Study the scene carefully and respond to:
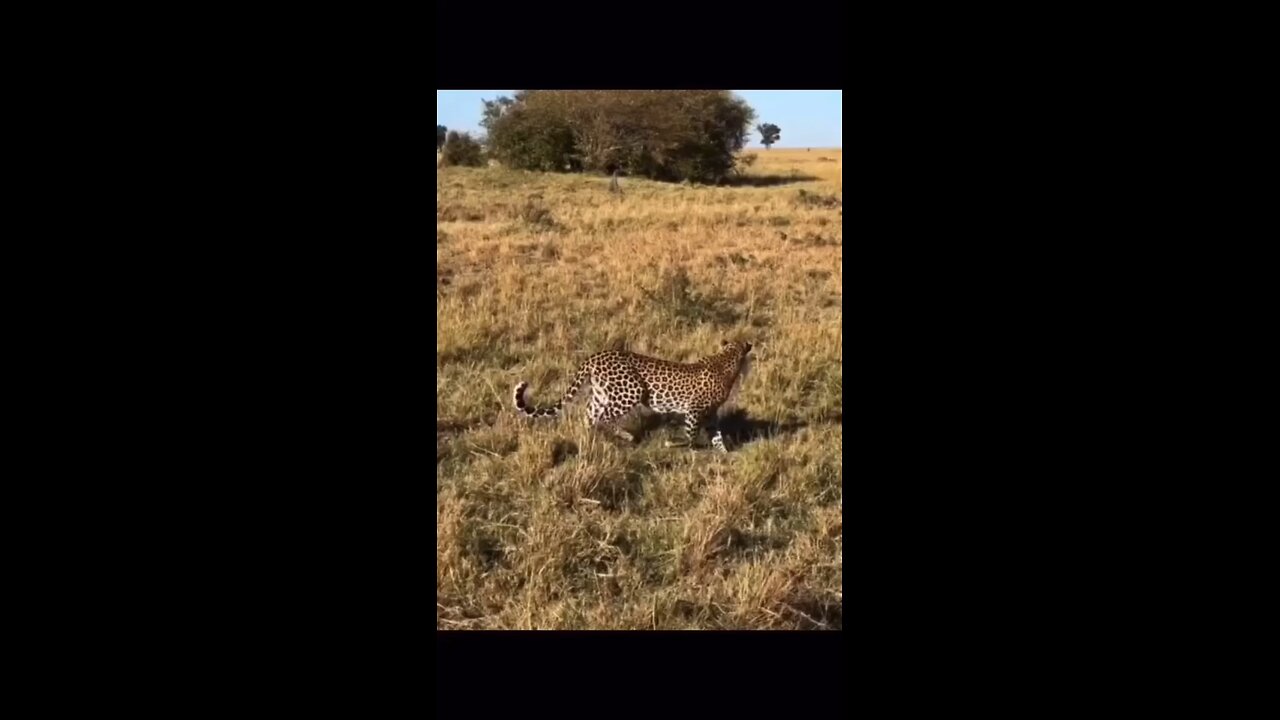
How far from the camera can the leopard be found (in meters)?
4.09

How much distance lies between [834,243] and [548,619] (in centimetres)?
385

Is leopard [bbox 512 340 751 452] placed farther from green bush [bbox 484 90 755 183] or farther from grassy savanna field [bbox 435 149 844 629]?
green bush [bbox 484 90 755 183]

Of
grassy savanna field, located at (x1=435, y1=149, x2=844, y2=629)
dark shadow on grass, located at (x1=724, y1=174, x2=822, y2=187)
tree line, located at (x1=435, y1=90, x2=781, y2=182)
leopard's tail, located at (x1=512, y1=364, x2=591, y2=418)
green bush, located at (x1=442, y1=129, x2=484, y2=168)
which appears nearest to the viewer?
grassy savanna field, located at (x1=435, y1=149, x2=844, y2=629)

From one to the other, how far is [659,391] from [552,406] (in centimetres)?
52

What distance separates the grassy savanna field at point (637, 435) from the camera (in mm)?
3025

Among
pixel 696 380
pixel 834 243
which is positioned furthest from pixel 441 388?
pixel 834 243

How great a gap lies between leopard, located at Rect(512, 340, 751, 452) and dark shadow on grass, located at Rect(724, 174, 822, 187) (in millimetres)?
3695

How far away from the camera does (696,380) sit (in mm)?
4121

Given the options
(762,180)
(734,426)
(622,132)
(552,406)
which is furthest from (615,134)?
(762,180)

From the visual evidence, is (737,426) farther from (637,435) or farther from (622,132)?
(622,132)

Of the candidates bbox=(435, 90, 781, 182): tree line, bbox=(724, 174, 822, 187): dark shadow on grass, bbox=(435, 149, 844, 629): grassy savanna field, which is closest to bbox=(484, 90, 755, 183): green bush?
bbox=(435, 90, 781, 182): tree line

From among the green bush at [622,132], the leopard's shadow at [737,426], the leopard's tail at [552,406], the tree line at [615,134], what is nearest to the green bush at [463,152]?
the tree line at [615,134]

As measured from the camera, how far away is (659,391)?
4133 mm

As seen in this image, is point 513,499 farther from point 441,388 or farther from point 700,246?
point 700,246
